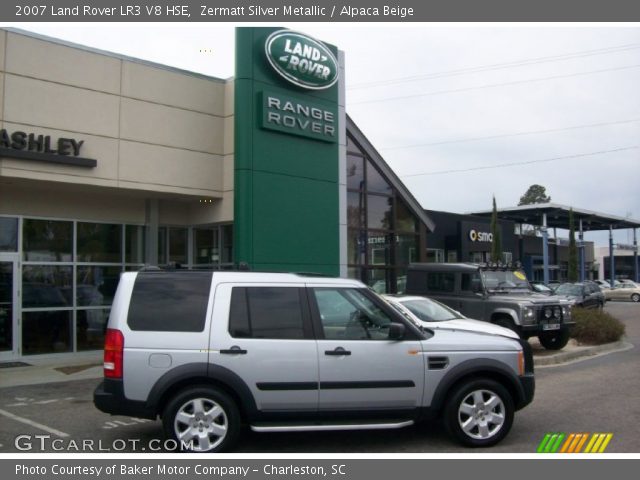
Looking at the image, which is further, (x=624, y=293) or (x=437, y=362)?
(x=624, y=293)

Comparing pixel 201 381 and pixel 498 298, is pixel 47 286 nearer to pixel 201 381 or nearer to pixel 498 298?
pixel 201 381

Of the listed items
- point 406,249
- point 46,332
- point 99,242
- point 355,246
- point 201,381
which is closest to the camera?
point 201,381

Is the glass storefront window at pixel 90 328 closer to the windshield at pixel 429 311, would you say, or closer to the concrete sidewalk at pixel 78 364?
the concrete sidewalk at pixel 78 364

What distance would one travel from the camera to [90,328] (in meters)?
14.0

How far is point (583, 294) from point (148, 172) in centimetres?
2012

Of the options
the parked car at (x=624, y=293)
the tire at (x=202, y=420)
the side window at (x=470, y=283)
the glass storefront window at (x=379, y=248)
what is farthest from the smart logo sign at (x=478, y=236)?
the tire at (x=202, y=420)

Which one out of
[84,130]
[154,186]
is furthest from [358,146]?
[84,130]

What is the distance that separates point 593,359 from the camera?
13.5 m

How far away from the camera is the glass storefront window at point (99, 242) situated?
14.0 metres

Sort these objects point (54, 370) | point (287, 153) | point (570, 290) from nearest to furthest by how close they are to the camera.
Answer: point (54, 370) < point (287, 153) < point (570, 290)

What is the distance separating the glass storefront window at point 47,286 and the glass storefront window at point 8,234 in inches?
19.1

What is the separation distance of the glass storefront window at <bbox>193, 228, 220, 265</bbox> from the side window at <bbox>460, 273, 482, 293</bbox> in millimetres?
5855

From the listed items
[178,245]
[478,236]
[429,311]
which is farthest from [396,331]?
[478,236]

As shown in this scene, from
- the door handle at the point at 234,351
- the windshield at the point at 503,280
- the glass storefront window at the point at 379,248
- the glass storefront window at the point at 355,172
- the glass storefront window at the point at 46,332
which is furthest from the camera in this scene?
the glass storefront window at the point at 379,248
